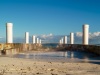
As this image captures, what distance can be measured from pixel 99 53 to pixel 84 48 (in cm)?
937

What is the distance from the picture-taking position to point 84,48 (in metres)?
37.2

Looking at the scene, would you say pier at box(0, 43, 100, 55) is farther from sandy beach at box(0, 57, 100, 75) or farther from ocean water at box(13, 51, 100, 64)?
sandy beach at box(0, 57, 100, 75)

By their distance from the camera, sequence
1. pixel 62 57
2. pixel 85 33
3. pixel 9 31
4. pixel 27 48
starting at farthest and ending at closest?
pixel 85 33, pixel 27 48, pixel 9 31, pixel 62 57

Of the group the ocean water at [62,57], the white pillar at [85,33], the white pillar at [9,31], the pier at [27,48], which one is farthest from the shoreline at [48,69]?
the white pillar at [85,33]

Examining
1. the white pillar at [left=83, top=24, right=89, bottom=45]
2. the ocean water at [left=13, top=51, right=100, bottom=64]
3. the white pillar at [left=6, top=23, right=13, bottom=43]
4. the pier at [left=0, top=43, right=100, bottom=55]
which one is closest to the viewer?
the ocean water at [left=13, top=51, right=100, bottom=64]

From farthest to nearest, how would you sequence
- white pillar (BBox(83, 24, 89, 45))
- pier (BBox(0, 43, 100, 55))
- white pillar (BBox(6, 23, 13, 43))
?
1. white pillar (BBox(83, 24, 89, 45))
2. white pillar (BBox(6, 23, 13, 43))
3. pier (BBox(0, 43, 100, 55))

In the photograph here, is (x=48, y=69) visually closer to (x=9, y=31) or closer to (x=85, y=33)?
(x=9, y=31)

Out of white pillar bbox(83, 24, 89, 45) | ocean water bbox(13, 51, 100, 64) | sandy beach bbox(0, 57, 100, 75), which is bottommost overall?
sandy beach bbox(0, 57, 100, 75)

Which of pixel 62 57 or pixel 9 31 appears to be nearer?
pixel 62 57

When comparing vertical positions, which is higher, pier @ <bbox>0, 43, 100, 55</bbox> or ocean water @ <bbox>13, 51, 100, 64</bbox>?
pier @ <bbox>0, 43, 100, 55</bbox>

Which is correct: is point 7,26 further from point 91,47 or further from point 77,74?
point 77,74

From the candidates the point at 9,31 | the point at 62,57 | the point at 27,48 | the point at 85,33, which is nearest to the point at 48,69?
the point at 62,57

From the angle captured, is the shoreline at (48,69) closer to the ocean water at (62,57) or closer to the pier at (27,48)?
the ocean water at (62,57)

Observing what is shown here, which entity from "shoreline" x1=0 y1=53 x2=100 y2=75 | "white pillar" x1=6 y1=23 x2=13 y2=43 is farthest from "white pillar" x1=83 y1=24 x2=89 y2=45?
"shoreline" x1=0 y1=53 x2=100 y2=75
